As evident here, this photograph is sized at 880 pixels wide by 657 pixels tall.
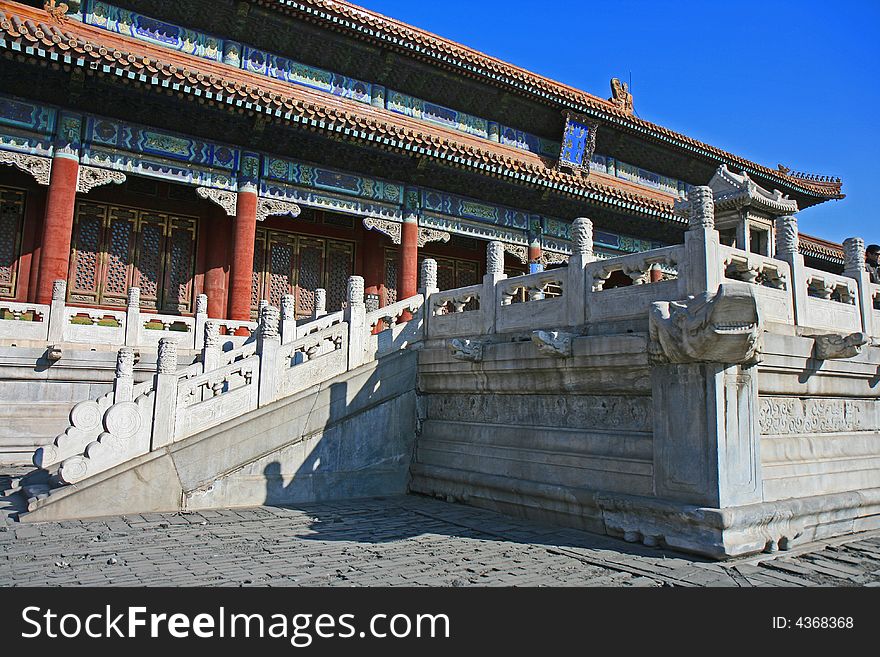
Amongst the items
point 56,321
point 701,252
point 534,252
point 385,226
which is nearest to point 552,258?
point 534,252

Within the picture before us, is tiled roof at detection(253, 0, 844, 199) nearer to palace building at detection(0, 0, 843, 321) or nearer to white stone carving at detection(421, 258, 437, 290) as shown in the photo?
palace building at detection(0, 0, 843, 321)

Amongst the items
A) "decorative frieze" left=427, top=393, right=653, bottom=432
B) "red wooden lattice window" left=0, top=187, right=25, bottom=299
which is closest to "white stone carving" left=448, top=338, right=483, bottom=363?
"decorative frieze" left=427, top=393, right=653, bottom=432

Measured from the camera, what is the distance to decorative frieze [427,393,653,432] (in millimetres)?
6488

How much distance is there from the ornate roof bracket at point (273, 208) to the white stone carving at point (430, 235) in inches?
120

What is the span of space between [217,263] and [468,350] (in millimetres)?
8179

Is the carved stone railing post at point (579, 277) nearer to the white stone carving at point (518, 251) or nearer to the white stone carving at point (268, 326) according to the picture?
the white stone carving at point (268, 326)

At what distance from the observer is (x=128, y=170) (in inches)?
474

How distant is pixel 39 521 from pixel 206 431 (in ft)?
6.08

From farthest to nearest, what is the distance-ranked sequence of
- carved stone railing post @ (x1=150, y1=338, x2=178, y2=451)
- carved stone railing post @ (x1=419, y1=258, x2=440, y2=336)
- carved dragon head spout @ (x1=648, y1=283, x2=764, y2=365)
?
1. carved stone railing post @ (x1=419, y1=258, x2=440, y2=336)
2. carved stone railing post @ (x1=150, y1=338, x2=178, y2=451)
3. carved dragon head spout @ (x1=648, y1=283, x2=764, y2=365)

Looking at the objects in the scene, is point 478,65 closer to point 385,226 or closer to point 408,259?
point 385,226

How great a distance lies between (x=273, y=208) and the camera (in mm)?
13344

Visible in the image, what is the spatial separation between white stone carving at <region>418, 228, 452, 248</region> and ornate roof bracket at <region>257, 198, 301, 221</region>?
3059 millimetres

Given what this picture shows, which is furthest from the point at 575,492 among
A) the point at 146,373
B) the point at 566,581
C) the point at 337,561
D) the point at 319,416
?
the point at 146,373
